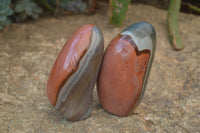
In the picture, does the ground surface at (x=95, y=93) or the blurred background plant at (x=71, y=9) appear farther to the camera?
the blurred background plant at (x=71, y=9)

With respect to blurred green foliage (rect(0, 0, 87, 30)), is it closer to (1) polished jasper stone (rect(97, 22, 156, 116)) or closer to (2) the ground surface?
(2) the ground surface

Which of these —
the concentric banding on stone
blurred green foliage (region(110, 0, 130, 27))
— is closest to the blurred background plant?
blurred green foliage (region(110, 0, 130, 27))

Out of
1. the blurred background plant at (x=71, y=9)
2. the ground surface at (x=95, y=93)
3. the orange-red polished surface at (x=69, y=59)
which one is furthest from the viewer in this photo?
the blurred background plant at (x=71, y=9)

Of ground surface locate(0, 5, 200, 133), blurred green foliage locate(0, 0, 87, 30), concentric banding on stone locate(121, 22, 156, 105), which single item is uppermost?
concentric banding on stone locate(121, 22, 156, 105)

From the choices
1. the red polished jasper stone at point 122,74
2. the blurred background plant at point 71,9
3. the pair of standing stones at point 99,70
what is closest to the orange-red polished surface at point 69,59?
the pair of standing stones at point 99,70

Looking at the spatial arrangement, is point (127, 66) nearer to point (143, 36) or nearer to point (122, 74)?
point (122, 74)

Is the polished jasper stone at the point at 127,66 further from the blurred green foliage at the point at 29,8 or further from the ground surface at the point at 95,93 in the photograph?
the blurred green foliage at the point at 29,8

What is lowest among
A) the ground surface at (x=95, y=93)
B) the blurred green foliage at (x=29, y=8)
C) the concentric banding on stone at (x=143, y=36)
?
the ground surface at (x=95, y=93)

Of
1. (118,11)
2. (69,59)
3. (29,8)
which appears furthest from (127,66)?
(29,8)

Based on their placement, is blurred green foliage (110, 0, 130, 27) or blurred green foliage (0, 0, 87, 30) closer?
blurred green foliage (0, 0, 87, 30)
